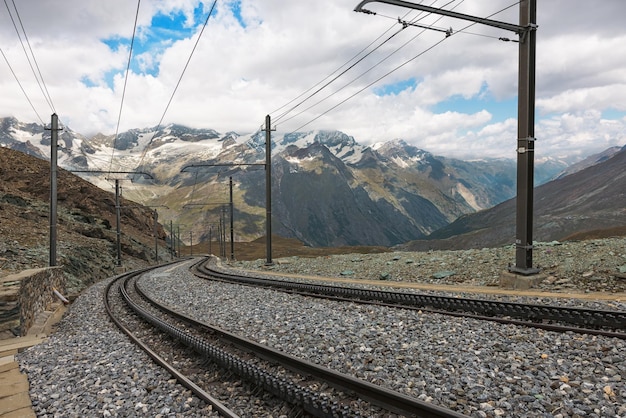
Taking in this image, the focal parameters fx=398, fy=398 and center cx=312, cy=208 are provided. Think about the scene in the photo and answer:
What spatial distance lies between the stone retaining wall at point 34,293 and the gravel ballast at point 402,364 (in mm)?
1993

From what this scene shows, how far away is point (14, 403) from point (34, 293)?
9532 mm

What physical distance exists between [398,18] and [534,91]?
229 inches

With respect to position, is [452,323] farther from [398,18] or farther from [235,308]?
[398,18]

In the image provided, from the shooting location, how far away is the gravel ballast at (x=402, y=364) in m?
5.86

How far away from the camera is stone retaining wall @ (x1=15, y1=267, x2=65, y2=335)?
1279 cm

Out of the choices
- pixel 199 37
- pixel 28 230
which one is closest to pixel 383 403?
pixel 199 37

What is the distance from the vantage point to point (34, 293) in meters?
15.0

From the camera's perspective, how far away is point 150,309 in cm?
1625

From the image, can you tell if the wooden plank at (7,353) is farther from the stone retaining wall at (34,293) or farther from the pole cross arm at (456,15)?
the pole cross arm at (456,15)

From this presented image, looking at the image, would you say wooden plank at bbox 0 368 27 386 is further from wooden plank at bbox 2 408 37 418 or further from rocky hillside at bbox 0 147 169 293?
rocky hillside at bbox 0 147 169 293

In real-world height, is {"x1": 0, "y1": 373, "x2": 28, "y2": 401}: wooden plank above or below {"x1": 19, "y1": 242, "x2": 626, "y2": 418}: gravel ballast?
below

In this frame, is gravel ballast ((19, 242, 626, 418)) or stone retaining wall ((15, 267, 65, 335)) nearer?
gravel ballast ((19, 242, 626, 418))

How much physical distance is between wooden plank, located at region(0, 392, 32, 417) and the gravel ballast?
157 mm

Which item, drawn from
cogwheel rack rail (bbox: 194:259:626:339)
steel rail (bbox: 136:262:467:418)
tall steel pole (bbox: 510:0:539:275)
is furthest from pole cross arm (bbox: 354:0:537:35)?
steel rail (bbox: 136:262:467:418)
